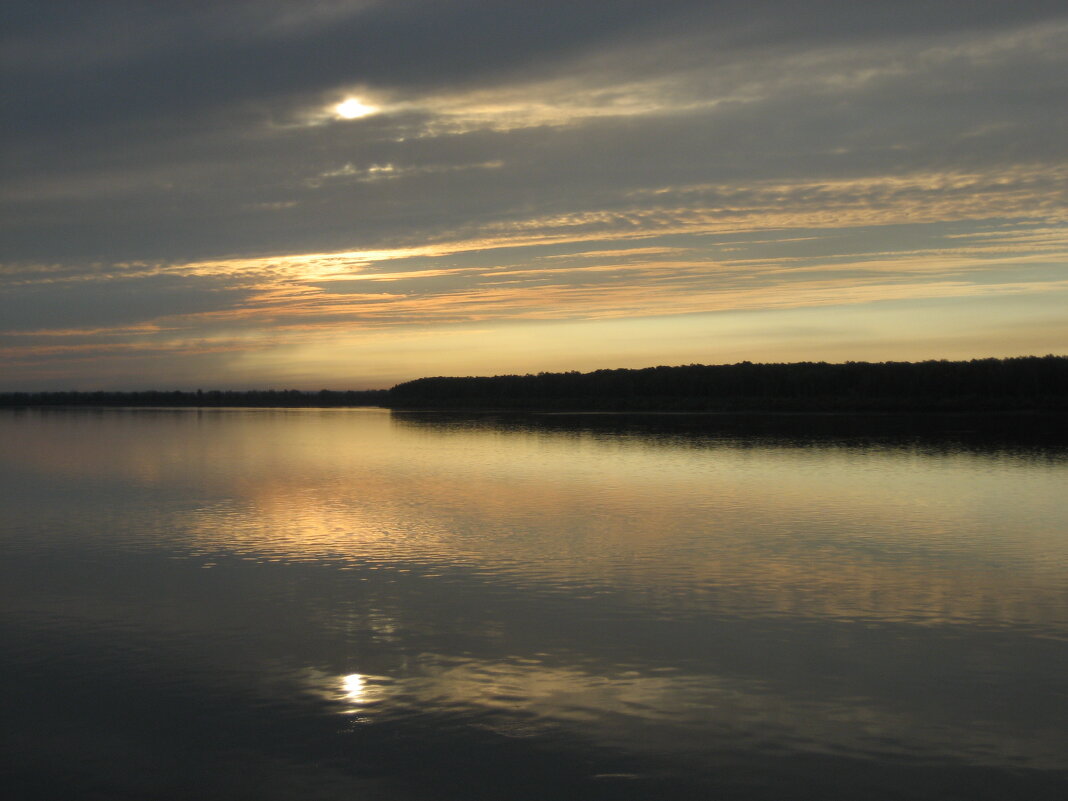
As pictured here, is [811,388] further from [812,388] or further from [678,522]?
[678,522]

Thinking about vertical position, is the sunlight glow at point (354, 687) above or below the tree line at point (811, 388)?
below

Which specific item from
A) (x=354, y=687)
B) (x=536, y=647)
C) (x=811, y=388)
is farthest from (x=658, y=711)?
(x=811, y=388)

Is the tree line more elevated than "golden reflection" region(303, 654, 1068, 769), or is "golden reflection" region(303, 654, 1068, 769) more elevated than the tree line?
the tree line

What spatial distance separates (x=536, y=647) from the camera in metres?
9.07

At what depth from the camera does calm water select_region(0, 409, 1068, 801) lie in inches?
255

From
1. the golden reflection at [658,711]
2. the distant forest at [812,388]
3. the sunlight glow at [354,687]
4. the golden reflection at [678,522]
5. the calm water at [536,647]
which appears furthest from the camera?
the distant forest at [812,388]

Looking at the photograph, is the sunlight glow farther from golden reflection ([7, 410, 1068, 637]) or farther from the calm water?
golden reflection ([7, 410, 1068, 637])

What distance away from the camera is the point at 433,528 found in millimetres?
16094

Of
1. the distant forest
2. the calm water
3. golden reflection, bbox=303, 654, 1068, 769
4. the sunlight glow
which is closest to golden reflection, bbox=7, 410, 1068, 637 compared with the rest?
the calm water

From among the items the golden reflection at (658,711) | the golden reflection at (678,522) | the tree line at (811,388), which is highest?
the tree line at (811,388)

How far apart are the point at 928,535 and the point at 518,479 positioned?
1076 centimetres

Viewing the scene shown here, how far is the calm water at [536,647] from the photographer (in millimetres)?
6465

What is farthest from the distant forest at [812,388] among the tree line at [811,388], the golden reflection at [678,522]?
the golden reflection at [678,522]

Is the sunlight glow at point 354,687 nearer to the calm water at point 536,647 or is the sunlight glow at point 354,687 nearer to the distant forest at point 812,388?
the calm water at point 536,647
